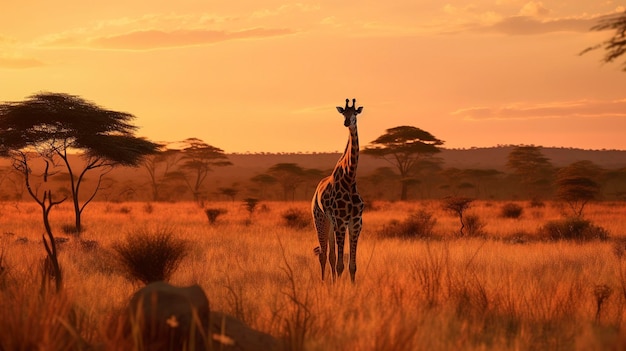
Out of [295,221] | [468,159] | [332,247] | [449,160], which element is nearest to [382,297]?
[332,247]

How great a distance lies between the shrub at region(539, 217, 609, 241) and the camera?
808 inches

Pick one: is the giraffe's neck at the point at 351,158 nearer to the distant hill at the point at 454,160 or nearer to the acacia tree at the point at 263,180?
the acacia tree at the point at 263,180

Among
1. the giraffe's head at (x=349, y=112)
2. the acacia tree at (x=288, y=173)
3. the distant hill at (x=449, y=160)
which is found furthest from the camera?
the distant hill at (x=449, y=160)

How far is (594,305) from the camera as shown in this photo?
8398 millimetres

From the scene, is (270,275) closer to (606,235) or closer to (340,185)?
(340,185)

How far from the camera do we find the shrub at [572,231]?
20.5m

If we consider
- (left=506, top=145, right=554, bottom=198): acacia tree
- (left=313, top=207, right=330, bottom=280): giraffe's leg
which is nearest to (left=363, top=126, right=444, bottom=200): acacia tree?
(left=506, top=145, right=554, bottom=198): acacia tree

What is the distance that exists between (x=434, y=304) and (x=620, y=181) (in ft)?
295

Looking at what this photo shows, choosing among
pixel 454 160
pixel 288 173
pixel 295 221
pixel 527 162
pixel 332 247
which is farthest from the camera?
pixel 454 160

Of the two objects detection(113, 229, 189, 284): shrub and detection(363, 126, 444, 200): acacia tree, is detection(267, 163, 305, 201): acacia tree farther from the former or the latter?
detection(113, 229, 189, 284): shrub

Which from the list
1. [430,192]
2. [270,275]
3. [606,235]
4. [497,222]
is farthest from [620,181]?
[270,275]

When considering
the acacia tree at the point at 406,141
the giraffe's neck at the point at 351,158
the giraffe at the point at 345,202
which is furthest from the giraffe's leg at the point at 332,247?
the acacia tree at the point at 406,141

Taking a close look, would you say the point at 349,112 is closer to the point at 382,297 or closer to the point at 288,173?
the point at 382,297

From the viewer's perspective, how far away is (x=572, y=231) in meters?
20.9
